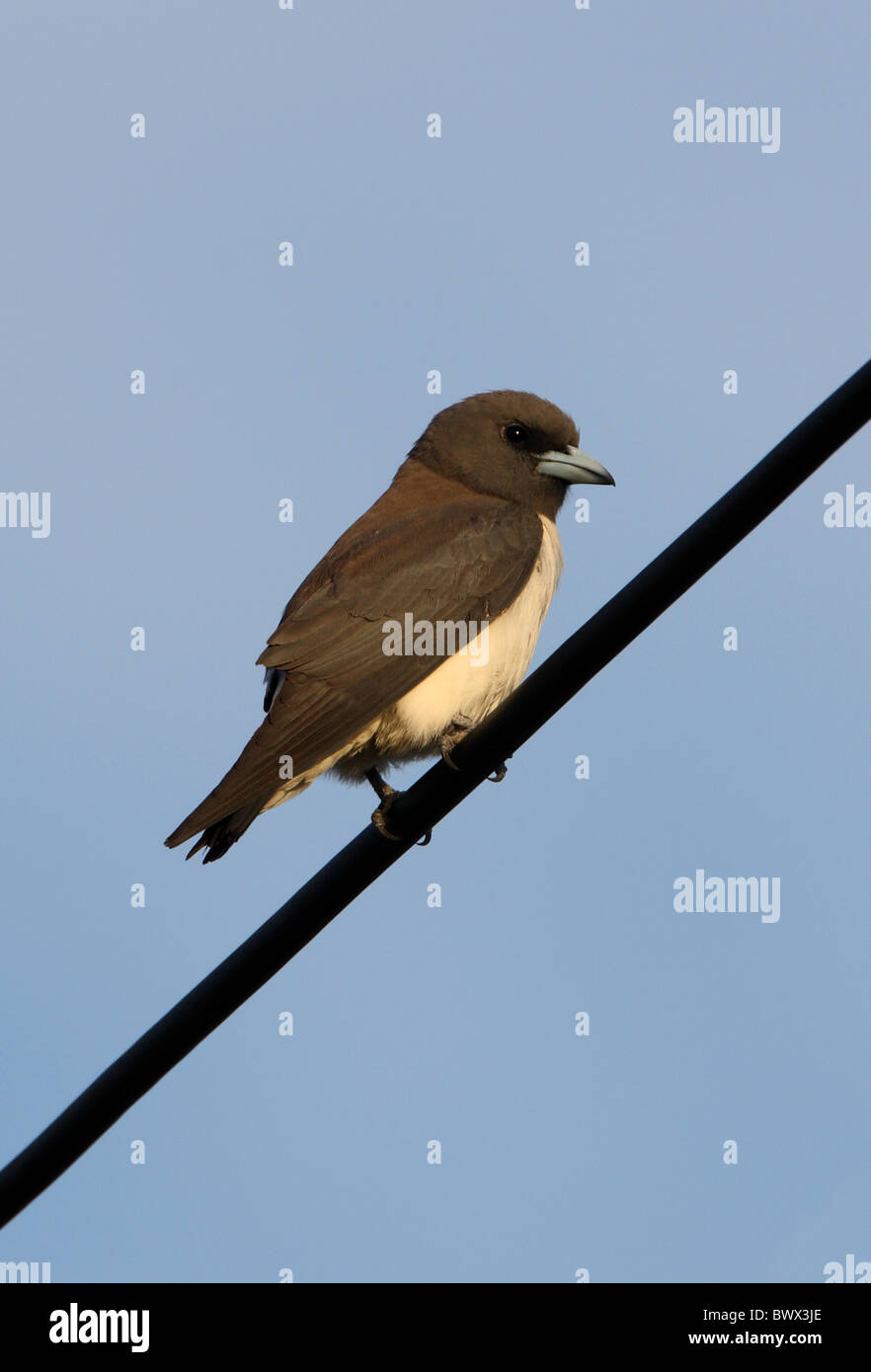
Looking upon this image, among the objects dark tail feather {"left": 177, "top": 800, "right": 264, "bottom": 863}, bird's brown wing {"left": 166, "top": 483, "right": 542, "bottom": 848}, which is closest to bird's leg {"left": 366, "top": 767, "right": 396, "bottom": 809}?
bird's brown wing {"left": 166, "top": 483, "right": 542, "bottom": 848}

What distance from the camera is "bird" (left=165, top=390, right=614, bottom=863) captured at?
606 centimetres

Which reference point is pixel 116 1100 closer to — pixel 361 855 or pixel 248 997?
pixel 248 997

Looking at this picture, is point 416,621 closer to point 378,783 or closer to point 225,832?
point 378,783

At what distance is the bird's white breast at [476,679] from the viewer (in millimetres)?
6551

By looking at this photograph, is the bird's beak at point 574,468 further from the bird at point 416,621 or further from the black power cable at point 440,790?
the black power cable at point 440,790

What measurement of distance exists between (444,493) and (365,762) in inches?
62.9

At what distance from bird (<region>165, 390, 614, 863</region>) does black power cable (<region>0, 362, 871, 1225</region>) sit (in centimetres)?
125

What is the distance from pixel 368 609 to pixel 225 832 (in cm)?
146

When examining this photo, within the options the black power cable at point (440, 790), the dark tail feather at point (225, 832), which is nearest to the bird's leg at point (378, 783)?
the dark tail feather at point (225, 832)

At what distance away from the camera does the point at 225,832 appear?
5.64 meters

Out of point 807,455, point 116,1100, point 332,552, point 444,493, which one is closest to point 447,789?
point 116,1100

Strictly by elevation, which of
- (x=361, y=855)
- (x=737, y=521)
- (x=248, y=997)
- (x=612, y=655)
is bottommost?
(x=248, y=997)

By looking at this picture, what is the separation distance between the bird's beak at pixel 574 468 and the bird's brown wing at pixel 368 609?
0.25 meters

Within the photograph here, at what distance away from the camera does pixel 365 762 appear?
6.82 metres
